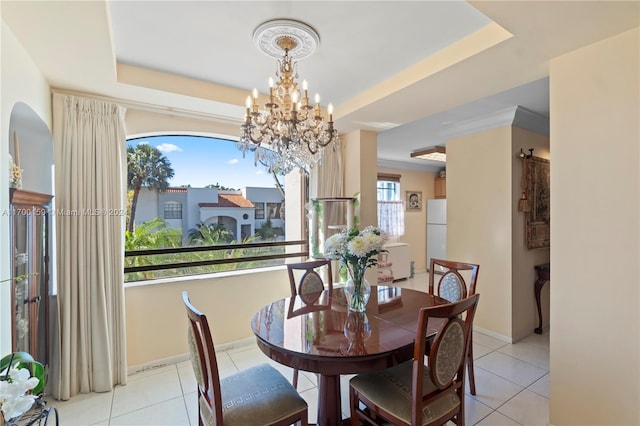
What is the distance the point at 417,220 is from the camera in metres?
7.00

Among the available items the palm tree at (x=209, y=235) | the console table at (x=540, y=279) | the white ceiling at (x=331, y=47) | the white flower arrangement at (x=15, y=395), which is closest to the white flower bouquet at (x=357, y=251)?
the white ceiling at (x=331, y=47)

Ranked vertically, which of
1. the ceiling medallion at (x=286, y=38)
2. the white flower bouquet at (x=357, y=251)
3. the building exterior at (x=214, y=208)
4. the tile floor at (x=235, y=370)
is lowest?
the tile floor at (x=235, y=370)

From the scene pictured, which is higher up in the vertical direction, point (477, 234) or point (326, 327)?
point (477, 234)

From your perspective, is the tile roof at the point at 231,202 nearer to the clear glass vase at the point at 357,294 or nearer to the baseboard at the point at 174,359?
the baseboard at the point at 174,359

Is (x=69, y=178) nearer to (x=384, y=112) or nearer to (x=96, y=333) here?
(x=96, y=333)

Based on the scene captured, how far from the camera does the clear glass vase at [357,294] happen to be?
6.68 ft

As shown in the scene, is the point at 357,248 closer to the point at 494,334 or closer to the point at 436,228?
the point at 494,334

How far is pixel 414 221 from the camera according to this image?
6.95m

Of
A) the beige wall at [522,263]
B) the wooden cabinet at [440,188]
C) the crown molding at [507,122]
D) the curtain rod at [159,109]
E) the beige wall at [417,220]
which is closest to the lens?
the curtain rod at [159,109]

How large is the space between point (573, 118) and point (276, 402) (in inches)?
95.6

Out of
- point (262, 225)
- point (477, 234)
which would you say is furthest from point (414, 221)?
point (262, 225)

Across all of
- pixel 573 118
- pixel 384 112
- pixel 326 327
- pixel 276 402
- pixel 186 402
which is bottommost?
pixel 186 402

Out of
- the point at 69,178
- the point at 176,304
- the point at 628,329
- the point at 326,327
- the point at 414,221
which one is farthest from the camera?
the point at 414,221

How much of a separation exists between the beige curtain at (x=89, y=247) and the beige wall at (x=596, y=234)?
3.33 m
